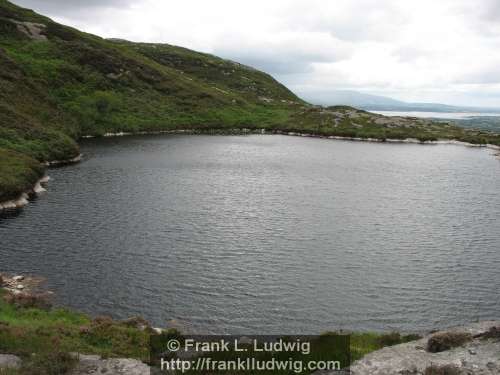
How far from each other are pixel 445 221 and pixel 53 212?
175ft

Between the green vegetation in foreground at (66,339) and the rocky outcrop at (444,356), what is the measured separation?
1.32 m

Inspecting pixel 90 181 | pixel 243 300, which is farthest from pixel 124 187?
pixel 243 300

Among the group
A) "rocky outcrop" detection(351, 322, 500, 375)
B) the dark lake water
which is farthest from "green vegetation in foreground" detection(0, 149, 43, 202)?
"rocky outcrop" detection(351, 322, 500, 375)

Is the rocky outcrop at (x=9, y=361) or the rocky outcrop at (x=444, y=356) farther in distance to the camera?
the rocky outcrop at (x=444, y=356)

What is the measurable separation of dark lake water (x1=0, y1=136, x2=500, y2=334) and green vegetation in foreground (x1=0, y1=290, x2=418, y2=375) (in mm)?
4655

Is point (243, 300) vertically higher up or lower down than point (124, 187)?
lower down

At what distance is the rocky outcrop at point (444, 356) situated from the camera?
24.0m

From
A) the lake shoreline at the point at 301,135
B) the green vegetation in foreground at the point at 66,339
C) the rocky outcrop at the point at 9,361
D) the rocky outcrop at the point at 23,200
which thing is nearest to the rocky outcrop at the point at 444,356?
the green vegetation in foreground at the point at 66,339

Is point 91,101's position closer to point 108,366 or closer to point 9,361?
point 9,361

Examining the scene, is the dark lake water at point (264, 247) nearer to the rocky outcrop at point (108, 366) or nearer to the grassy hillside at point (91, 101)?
the rocky outcrop at point (108, 366)

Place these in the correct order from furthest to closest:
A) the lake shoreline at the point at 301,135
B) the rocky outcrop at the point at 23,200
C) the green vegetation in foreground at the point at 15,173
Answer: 1. the lake shoreline at the point at 301,135
2. the green vegetation in foreground at the point at 15,173
3. the rocky outcrop at the point at 23,200

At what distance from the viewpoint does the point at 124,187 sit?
79.5m

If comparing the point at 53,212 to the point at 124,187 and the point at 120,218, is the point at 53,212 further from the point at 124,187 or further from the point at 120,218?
the point at 124,187

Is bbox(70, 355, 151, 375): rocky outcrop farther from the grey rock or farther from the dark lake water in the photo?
the dark lake water
